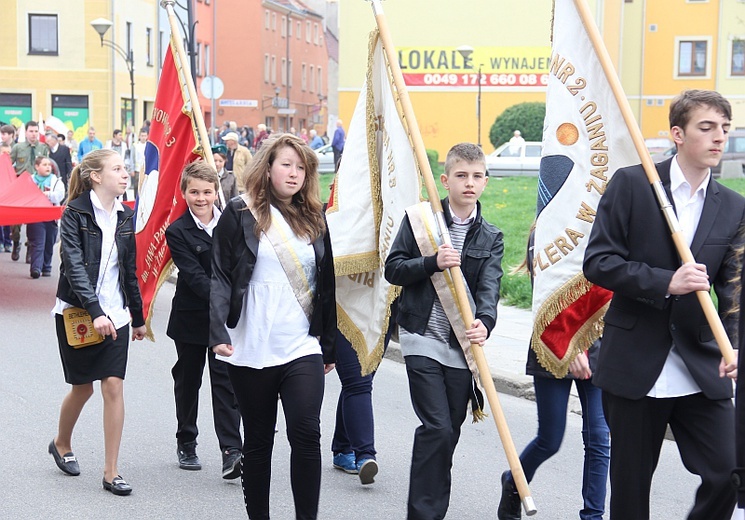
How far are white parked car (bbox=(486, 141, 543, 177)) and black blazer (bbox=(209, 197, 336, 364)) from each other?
1233 inches

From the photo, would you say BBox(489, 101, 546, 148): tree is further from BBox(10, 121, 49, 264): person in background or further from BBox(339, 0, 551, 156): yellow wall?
BBox(10, 121, 49, 264): person in background

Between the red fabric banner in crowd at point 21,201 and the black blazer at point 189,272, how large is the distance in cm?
843

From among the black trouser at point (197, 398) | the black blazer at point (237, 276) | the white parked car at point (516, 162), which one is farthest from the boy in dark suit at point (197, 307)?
the white parked car at point (516, 162)

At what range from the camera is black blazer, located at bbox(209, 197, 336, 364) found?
5.03 m

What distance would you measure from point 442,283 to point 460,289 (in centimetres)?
16

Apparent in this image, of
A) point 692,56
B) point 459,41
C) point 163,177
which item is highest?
point 459,41

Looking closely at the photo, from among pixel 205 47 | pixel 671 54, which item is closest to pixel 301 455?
pixel 671 54

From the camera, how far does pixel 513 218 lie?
774 inches

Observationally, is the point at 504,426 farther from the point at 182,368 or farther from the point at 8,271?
the point at 8,271

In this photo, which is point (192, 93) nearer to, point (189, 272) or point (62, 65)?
point (189, 272)

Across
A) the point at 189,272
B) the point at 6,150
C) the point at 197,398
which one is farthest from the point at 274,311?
the point at 6,150

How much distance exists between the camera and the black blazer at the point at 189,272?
6.57 m

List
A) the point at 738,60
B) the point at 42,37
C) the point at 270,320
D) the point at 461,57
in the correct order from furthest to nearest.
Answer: the point at 738,60 → the point at 461,57 → the point at 42,37 → the point at 270,320

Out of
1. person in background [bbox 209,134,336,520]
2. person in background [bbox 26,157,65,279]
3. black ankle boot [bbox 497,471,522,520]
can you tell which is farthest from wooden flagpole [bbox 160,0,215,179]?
person in background [bbox 26,157,65,279]
